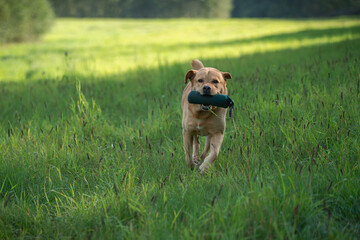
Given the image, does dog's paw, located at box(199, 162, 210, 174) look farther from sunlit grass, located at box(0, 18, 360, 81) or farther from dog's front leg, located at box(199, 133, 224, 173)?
sunlit grass, located at box(0, 18, 360, 81)

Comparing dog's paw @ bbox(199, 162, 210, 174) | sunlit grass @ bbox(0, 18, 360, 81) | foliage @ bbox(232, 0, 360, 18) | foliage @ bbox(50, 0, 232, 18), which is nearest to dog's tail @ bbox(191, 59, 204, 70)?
dog's paw @ bbox(199, 162, 210, 174)

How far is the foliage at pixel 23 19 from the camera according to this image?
1970cm

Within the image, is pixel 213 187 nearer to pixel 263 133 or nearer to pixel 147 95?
pixel 263 133

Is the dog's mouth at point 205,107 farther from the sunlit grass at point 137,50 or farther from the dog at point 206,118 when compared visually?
the sunlit grass at point 137,50

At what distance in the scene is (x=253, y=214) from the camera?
2.20 meters

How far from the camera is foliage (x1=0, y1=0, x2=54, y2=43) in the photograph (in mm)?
19703

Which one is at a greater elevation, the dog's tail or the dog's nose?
the dog's tail

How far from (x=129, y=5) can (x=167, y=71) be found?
240ft

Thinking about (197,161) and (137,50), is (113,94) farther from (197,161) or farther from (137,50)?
(137,50)

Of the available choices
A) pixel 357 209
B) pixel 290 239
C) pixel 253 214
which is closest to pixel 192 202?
pixel 253 214

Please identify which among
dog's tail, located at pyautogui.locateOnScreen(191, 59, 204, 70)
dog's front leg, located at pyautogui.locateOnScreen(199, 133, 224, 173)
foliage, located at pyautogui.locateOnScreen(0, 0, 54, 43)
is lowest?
dog's front leg, located at pyautogui.locateOnScreen(199, 133, 224, 173)

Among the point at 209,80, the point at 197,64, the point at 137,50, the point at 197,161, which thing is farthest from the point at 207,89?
the point at 137,50

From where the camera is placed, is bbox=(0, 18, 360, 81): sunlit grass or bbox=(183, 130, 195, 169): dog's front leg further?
bbox=(0, 18, 360, 81): sunlit grass

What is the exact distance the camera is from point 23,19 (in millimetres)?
22109
